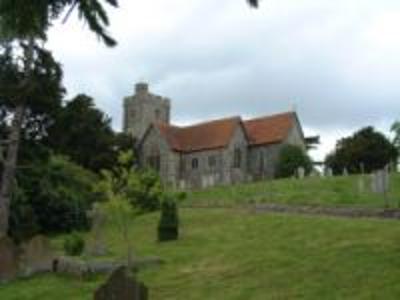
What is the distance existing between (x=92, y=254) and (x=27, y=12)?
15196 mm

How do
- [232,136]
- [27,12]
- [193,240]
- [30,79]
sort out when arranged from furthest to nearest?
[232,136] → [30,79] → [193,240] → [27,12]

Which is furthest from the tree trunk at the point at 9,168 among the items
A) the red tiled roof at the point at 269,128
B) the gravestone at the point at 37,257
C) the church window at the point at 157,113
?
the church window at the point at 157,113

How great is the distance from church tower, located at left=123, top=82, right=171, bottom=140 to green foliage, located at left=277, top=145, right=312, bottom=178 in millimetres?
28425

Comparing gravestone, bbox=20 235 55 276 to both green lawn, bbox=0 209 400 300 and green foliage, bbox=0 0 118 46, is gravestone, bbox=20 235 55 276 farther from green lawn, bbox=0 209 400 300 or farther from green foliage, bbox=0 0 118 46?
green foliage, bbox=0 0 118 46

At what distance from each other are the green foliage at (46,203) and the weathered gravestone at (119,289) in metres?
20.5

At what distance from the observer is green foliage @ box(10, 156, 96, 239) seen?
103 feet

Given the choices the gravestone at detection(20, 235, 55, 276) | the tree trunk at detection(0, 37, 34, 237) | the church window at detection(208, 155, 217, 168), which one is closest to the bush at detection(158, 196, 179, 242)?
the gravestone at detection(20, 235, 55, 276)

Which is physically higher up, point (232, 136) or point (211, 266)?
point (232, 136)

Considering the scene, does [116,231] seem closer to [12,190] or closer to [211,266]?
[12,190]

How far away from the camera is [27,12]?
7.17 metres

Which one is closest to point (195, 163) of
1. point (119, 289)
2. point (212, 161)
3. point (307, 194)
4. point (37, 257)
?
point (212, 161)

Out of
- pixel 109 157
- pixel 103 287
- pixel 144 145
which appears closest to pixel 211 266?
pixel 103 287

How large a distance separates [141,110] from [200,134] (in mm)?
22005

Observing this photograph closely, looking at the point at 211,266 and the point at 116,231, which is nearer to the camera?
the point at 211,266
